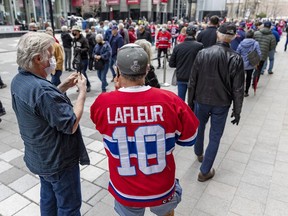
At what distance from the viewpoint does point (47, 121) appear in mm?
1850

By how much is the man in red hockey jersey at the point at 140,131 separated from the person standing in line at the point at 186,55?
3247mm

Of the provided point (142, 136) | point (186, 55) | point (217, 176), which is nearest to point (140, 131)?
point (142, 136)

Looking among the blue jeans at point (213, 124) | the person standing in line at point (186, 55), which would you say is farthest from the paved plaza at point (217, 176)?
the person standing in line at point (186, 55)

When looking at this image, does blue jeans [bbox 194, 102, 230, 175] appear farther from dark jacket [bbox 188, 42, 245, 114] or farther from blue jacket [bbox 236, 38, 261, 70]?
blue jacket [bbox 236, 38, 261, 70]

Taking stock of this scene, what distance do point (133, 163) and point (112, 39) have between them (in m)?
7.75

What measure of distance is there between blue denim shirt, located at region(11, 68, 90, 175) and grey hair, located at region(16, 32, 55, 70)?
8 cm

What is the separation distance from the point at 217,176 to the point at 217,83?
1.35 m

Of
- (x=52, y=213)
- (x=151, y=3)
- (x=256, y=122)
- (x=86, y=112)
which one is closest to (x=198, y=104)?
(x=52, y=213)

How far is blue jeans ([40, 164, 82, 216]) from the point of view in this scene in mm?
2068

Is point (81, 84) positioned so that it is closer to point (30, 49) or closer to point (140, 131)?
point (30, 49)

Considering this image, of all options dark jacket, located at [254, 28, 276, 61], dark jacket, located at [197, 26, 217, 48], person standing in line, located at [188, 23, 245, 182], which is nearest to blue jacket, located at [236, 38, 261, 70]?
dark jacket, located at [197, 26, 217, 48]

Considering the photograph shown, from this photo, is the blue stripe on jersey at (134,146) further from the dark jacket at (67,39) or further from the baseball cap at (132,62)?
the dark jacket at (67,39)

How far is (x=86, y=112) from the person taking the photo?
19.8 ft

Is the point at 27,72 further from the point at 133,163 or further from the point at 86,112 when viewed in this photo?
the point at 86,112
